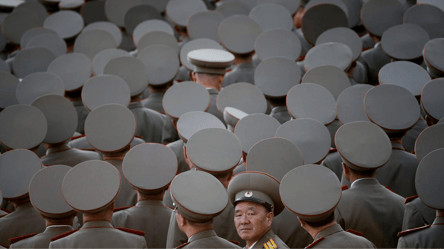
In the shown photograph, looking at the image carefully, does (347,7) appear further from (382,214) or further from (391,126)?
(382,214)

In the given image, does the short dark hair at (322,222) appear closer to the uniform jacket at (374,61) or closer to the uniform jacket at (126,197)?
the uniform jacket at (126,197)

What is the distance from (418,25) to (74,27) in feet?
17.9

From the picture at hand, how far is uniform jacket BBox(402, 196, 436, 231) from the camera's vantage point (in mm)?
3893

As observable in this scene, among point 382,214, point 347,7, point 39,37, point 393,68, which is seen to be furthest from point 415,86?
point 39,37

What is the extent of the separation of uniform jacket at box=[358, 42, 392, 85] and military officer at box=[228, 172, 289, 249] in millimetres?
4234

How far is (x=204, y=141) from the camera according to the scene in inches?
175

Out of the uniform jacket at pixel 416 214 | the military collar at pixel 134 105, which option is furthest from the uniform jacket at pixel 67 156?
the uniform jacket at pixel 416 214

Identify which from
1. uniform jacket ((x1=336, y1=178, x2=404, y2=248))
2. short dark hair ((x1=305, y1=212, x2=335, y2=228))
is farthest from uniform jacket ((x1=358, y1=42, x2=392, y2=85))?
short dark hair ((x1=305, y1=212, x2=335, y2=228))

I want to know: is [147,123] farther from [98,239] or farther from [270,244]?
[270,244]

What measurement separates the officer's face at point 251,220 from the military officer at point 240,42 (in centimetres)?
366

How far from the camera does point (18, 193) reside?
14.7 feet

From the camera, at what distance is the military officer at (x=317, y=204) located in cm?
331

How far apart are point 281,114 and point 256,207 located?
8.47 ft

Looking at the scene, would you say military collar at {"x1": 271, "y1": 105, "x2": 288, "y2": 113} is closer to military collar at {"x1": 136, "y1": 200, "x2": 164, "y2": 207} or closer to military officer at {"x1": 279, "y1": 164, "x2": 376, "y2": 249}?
military collar at {"x1": 136, "y1": 200, "x2": 164, "y2": 207}
